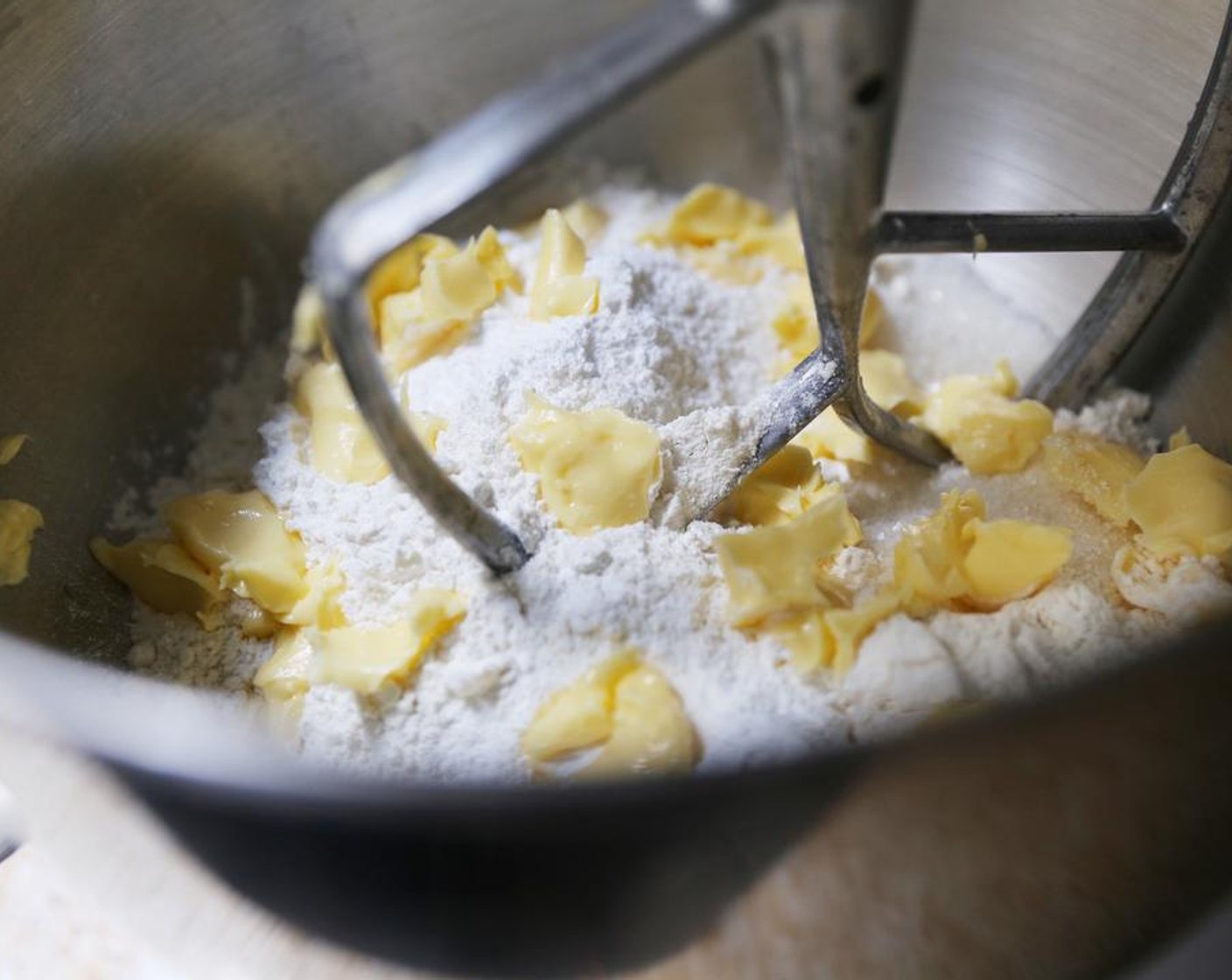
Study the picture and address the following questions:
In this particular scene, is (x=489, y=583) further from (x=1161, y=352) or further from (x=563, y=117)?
(x=1161, y=352)

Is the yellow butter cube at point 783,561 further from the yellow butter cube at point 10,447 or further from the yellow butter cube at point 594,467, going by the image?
the yellow butter cube at point 10,447

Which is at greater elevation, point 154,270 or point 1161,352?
point 154,270

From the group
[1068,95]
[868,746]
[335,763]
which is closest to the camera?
[868,746]

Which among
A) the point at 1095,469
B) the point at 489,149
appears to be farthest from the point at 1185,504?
the point at 489,149

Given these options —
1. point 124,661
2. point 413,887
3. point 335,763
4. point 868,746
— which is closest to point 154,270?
point 124,661

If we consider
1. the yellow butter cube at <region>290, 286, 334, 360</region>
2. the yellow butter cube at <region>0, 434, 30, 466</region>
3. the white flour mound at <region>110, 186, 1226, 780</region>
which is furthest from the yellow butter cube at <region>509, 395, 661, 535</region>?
the yellow butter cube at <region>0, 434, 30, 466</region>

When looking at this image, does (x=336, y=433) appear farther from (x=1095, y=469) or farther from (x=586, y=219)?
(x=1095, y=469)
